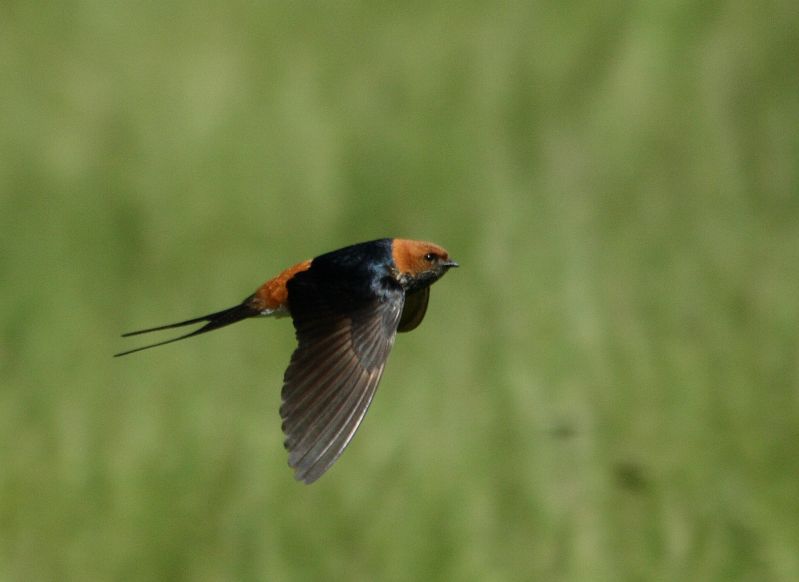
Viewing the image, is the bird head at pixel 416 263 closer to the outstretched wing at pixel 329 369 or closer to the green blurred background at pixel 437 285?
the outstretched wing at pixel 329 369

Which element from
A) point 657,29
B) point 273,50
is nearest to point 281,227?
point 273,50

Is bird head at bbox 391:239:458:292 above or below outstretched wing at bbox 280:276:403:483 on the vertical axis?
above

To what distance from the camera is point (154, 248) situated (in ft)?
18.5

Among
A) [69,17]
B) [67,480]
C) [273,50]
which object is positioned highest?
[69,17]

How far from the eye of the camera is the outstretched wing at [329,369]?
341cm

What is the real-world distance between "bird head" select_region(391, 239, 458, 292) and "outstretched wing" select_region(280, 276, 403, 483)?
154mm

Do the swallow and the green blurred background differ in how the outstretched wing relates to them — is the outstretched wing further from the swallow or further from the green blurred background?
the green blurred background

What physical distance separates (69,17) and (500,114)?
1580mm

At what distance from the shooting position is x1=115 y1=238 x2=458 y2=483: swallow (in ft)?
11.3

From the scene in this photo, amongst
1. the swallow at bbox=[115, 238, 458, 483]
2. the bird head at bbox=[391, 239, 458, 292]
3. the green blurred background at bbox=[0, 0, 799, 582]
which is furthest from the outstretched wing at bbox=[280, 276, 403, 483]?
the green blurred background at bbox=[0, 0, 799, 582]

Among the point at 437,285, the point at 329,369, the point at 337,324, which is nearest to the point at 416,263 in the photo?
the point at 337,324

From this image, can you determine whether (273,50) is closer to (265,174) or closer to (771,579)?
(265,174)

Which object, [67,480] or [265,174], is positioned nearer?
[67,480]

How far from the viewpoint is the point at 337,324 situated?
389cm
